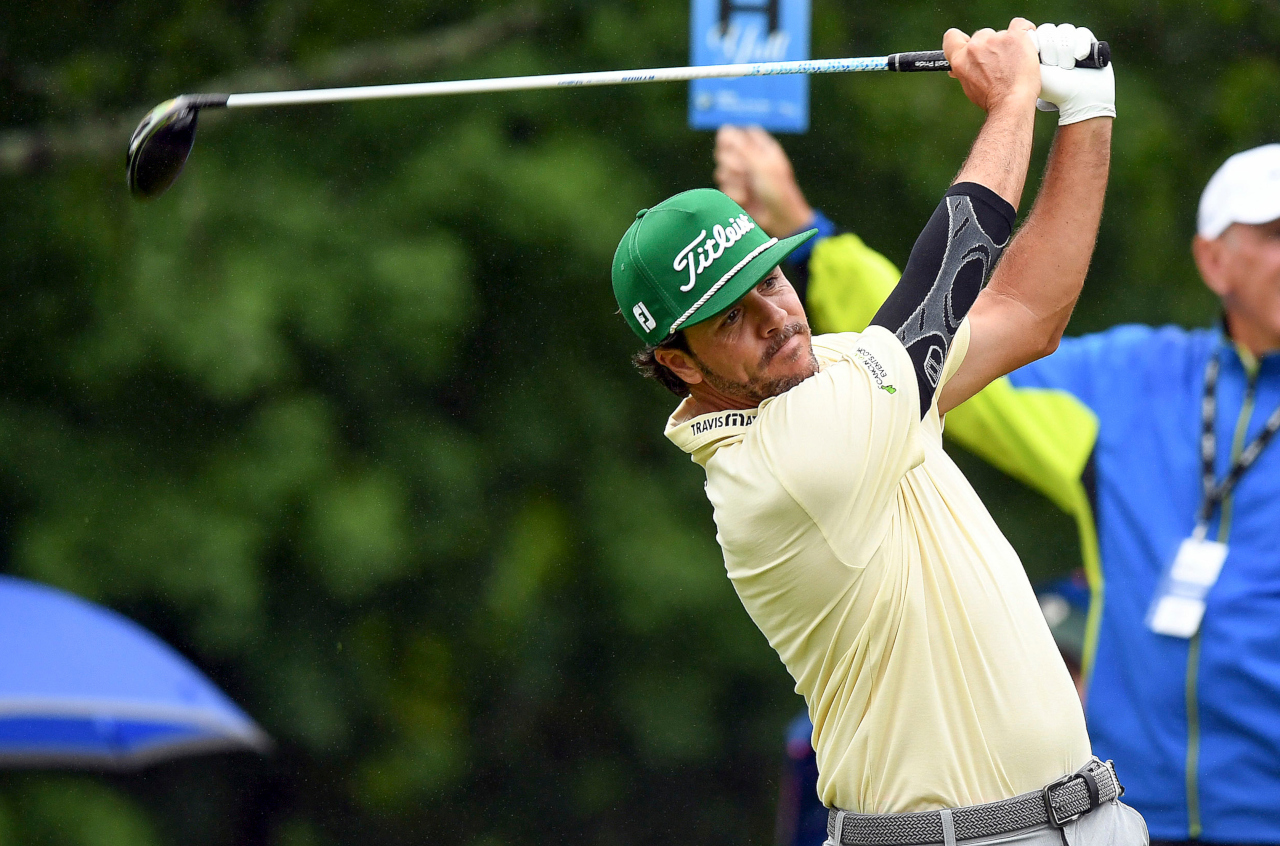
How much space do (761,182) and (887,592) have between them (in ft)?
4.96

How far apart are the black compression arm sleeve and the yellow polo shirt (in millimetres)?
43

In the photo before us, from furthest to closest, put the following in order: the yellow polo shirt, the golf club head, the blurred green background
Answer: the blurred green background
the golf club head
the yellow polo shirt

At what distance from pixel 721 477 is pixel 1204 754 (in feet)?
5.37

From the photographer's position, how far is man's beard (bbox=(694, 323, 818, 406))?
242 cm

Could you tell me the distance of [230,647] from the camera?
6.95 metres

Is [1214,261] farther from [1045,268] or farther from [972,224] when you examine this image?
[972,224]

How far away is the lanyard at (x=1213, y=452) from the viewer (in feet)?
11.1

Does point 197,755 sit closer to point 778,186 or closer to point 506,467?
point 506,467

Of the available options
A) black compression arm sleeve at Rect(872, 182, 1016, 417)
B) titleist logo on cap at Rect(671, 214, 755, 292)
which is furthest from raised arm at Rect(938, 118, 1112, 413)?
titleist logo on cap at Rect(671, 214, 755, 292)

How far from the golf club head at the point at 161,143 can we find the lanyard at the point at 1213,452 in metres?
2.28

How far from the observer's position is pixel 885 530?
91.7 inches

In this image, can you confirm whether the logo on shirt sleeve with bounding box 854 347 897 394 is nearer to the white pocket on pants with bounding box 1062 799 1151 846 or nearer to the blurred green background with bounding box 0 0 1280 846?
the white pocket on pants with bounding box 1062 799 1151 846

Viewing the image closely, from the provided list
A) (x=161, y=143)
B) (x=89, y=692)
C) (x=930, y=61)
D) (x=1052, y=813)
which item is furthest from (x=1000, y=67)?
(x=89, y=692)

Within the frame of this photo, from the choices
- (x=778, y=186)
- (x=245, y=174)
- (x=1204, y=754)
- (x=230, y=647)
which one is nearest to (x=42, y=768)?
(x=230, y=647)
